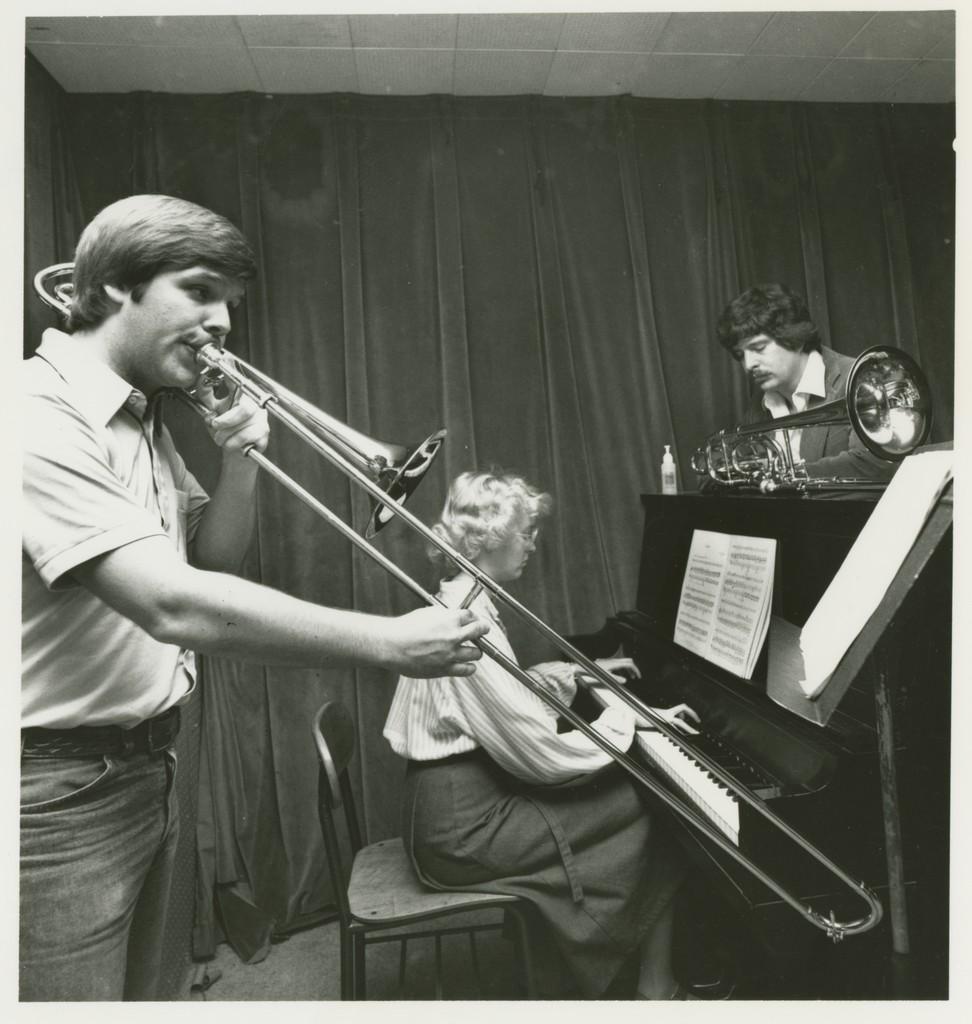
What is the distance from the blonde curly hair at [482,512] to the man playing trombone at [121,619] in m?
0.83

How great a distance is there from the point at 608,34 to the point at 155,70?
142cm

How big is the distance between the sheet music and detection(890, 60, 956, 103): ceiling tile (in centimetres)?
91

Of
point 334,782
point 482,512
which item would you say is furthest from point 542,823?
point 482,512

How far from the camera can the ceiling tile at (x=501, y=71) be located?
8.22 feet

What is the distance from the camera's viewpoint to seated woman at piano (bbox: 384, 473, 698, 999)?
74.7 inches

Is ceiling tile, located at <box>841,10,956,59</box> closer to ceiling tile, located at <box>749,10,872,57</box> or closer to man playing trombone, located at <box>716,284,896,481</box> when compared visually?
ceiling tile, located at <box>749,10,872,57</box>

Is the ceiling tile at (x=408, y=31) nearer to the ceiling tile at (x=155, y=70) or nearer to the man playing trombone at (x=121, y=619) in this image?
the ceiling tile at (x=155, y=70)

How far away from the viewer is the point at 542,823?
6.42 ft

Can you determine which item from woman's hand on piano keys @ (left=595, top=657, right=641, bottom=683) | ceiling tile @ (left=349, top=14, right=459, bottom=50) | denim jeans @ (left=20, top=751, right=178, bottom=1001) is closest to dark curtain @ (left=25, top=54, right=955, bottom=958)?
ceiling tile @ (left=349, top=14, right=459, bottom=50)

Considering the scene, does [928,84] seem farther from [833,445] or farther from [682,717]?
[682,717]

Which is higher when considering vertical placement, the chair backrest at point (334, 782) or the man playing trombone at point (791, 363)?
the man playing trombone at point (791, 363)

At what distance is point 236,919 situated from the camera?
2766 mm

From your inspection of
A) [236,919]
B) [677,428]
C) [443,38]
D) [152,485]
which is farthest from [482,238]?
[236,919]

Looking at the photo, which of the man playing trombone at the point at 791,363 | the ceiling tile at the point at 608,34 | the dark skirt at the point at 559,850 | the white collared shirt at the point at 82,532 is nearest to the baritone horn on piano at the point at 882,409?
the man playing trombone at the point at 791,363
